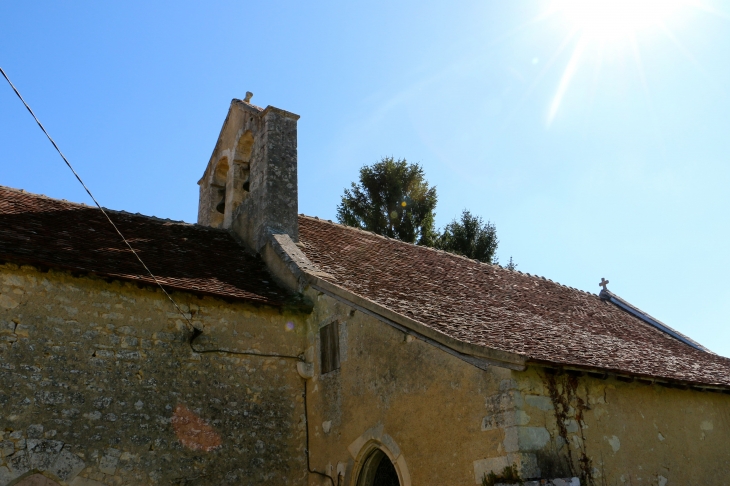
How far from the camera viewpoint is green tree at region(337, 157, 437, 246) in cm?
2378

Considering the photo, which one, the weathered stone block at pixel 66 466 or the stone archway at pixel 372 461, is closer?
the weathered stone block at pixel 66 466

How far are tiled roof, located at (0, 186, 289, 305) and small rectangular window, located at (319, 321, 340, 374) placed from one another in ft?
2.84

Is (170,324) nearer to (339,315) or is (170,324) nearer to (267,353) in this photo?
(267,353)

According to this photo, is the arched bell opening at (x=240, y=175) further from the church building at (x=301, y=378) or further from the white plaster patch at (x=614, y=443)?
the white plaster patch at (x=614, y=443)

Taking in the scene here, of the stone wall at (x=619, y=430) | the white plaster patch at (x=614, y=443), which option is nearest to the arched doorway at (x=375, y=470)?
the stone wall at (x=619, y=430)

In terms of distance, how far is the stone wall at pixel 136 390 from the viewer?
24.0 feet

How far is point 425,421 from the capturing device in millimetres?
7371

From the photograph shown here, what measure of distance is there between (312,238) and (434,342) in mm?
4933

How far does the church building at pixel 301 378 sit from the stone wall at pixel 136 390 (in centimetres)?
2

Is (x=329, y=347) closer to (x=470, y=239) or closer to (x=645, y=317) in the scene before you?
(x=645, y=317)

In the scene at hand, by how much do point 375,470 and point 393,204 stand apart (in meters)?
16.7

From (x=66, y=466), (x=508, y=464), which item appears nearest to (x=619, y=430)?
(x=508, y=464)

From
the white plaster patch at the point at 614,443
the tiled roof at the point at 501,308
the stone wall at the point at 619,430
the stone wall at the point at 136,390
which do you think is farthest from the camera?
the tiled roof at the point at 501,308

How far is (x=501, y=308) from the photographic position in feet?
32.0
